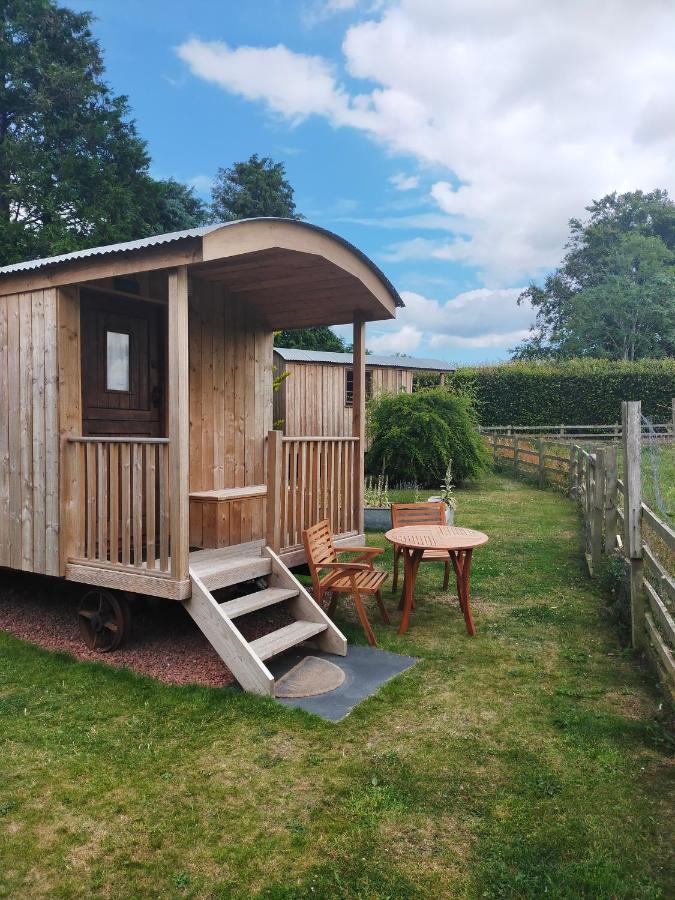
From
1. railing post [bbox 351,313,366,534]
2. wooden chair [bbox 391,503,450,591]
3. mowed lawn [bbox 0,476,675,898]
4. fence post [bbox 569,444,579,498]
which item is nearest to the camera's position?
mowed lawn [bbox 0,476,675,898]

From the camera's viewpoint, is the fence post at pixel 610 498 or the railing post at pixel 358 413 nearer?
the fence post at pixel 610 498

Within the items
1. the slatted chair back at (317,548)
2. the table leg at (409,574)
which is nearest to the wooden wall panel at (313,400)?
the slatted chair back at (317,548)

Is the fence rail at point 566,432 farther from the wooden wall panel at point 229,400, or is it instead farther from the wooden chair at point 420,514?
the wooden wall panel at point 229,400

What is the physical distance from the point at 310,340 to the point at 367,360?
9.10 metres

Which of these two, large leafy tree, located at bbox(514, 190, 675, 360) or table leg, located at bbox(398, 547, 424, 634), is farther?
large leafy tree, located at bbox(514, 190, 675, 360)

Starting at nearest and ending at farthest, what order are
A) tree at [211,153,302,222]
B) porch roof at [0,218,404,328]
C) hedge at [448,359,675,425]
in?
porch roof at [0,218,404,328] → hedge at [448,359,675,425] → tree at [211,153,302,222]

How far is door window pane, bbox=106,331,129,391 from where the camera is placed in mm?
5551

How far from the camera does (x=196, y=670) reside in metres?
4.20

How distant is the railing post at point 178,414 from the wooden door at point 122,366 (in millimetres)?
1646

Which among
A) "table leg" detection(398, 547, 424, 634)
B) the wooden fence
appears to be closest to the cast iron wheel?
"table leg" detection(398, 547, 424, 634)

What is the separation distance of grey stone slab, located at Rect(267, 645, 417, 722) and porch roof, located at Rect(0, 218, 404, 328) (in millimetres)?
2678

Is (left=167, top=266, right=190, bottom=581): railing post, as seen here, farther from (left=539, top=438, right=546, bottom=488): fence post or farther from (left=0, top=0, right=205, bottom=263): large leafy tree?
(left=0, top=0, right=205, bottom=263): large leafy tree

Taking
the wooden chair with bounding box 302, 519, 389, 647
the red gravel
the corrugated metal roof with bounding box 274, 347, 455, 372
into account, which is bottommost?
the red gravel

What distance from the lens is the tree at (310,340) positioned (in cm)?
2817
